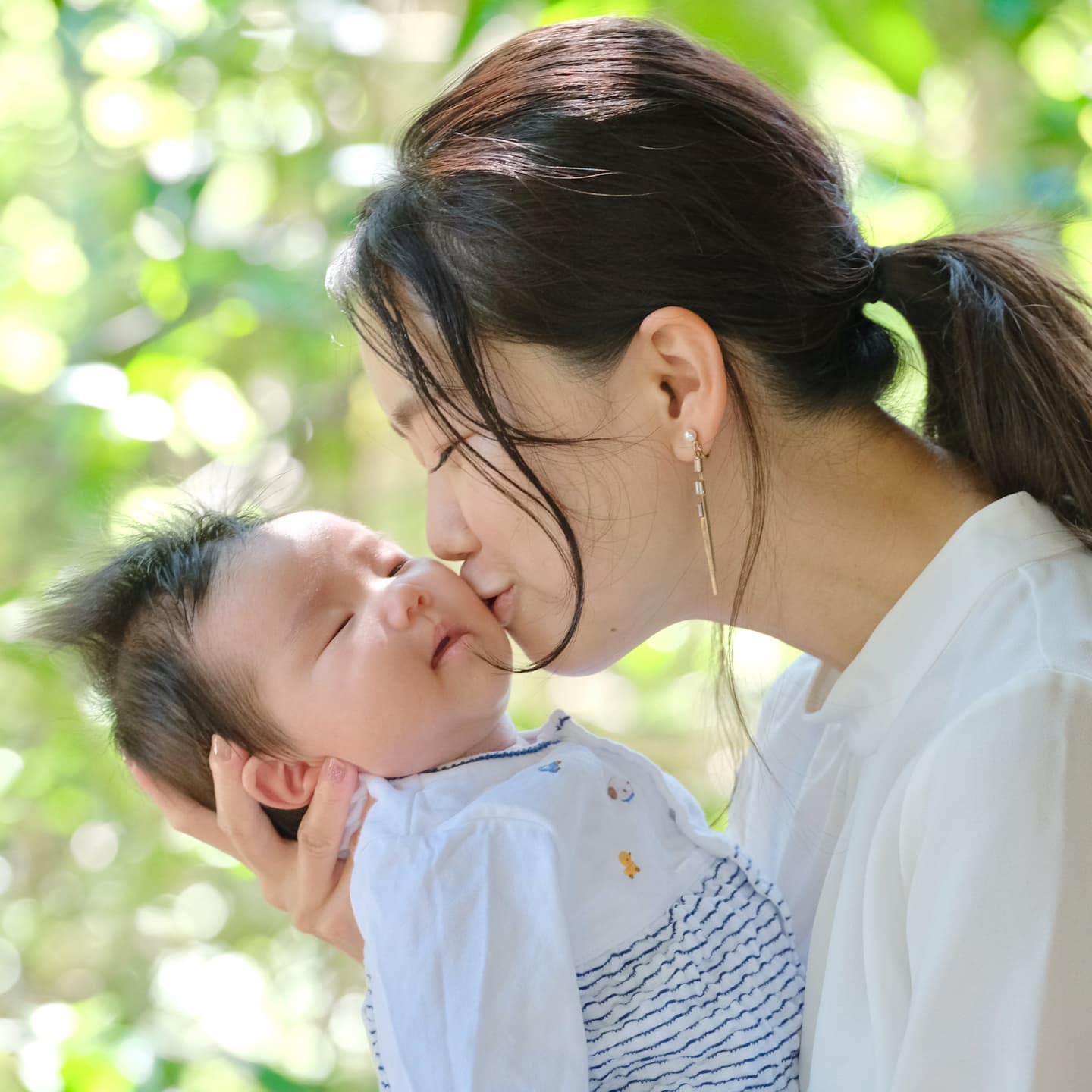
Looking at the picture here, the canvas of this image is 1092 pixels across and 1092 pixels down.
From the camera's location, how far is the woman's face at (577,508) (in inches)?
44.1

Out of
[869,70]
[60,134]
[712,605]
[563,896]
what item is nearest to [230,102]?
[60,134]

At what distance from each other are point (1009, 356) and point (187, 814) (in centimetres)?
94

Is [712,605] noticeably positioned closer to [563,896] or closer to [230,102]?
[563,896]

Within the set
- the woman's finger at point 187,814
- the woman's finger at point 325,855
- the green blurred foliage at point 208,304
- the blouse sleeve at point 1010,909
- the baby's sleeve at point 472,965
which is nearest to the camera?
the blouse sleeve at point 1010,909

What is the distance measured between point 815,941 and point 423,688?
434mm

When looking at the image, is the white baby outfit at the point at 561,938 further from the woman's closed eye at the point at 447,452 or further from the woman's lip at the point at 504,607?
the woman's closed eye at the point at 447,452

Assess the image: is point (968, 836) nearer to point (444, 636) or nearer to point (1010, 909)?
point (1010, 909)

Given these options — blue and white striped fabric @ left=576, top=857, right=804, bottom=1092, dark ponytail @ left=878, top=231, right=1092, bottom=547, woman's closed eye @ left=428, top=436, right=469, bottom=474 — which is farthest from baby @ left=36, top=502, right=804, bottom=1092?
dark ponytail @ left=878, top=231, right=1092, bottom=547

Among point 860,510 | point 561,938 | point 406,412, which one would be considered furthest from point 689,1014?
point 406,412

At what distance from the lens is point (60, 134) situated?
2.10 metres

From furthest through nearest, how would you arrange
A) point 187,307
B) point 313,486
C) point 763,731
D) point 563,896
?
point 313,486 < point 187,307 < point 763,731 < point 563,896

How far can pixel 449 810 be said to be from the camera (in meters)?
1.14

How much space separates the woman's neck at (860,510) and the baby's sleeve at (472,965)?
0.36 metres

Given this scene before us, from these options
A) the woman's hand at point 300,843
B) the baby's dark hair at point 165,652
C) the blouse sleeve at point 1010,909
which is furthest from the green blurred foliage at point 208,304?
the blouse sleeve at point 1010,909
